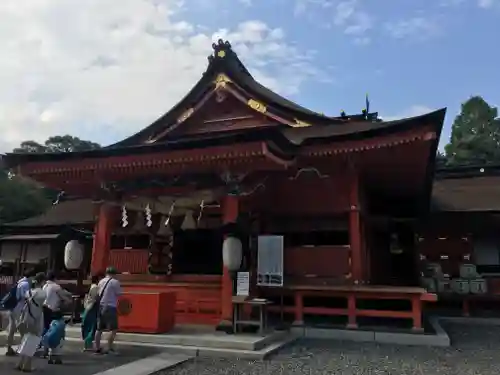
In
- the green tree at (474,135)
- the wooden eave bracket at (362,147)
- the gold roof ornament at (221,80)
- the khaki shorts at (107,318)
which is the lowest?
the khaki shorts at (107,318)

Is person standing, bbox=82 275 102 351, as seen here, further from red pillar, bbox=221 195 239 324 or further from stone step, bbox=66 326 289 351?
red pillar, bbox=221 195 239 324

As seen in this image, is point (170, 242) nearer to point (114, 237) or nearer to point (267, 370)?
point (114, 237)

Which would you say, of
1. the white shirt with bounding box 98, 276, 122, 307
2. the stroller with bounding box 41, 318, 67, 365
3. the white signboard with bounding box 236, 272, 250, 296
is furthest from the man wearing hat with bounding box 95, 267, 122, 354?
the white signboard with bounding box 236, 272, 250, 296

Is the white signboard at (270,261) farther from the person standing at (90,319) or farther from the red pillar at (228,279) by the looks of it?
the person standing at (90,319)

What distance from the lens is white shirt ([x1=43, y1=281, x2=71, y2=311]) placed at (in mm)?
8031

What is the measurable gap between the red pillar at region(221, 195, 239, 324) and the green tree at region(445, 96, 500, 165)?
119 ft

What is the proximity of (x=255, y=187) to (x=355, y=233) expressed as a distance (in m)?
2.74

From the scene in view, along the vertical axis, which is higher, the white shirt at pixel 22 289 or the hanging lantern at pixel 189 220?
the hanging lantern at pixel 189 220

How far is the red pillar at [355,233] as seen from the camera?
11305 millimetres

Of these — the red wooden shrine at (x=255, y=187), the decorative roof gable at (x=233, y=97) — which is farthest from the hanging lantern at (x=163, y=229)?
the decorative roof gable at (x=233, y=97)

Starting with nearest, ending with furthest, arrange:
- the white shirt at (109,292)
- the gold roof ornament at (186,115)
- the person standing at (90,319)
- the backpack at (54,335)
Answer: the backpack at (54,335), the white shirt at (109,292), the person standing at (90,319), the gold roof ornament at (186,115)

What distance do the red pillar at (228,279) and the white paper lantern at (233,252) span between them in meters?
0.32

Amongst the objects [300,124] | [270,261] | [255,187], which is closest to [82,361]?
[270,261]

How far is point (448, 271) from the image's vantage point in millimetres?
17109
